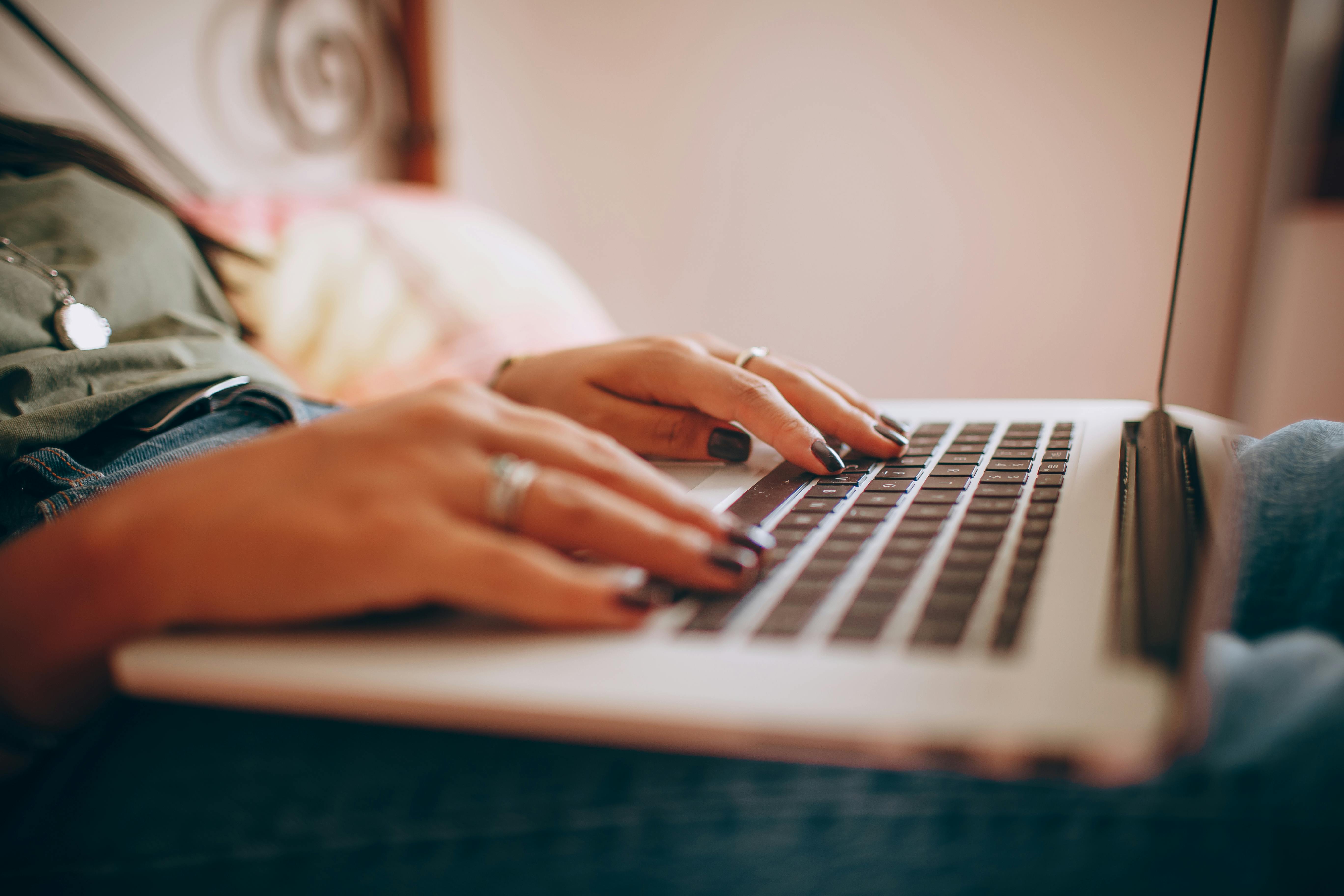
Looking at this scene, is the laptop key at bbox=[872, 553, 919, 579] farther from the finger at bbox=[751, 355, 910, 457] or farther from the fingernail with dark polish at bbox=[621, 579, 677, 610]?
the finger at bbox=[751, 355, 910, 457]

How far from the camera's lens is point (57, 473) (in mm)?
439

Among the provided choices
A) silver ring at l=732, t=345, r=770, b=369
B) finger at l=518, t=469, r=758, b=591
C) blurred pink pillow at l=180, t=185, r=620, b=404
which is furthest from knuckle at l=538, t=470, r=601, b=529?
blurred pink pillow at l=180, t=185, r=620, b=404

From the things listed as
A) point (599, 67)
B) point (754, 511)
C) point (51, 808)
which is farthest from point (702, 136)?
point (51, 808)

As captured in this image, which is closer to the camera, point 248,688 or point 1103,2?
point 248,688

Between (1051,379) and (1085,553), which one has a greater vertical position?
(1085,553)

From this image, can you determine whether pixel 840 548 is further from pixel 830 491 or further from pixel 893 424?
pixel 893 424

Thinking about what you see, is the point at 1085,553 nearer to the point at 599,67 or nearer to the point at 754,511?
the point at 754,511

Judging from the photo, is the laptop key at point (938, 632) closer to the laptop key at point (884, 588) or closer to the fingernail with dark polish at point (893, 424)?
the laptop key at point (884, 588)

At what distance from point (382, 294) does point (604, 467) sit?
2.61 ft

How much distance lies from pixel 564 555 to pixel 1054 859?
238mm

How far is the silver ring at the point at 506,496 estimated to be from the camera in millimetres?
323

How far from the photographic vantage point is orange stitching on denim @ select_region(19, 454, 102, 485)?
0.43m

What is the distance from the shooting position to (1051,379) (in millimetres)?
1594

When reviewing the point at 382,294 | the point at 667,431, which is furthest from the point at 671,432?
the point at 382,294
